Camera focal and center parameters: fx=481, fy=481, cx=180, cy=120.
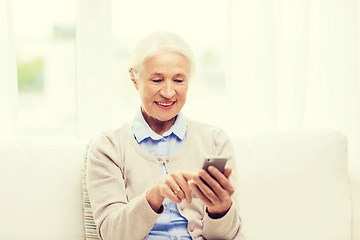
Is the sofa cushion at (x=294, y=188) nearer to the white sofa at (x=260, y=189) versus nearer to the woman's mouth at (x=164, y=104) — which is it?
the white sofa at (x=260, y=189)

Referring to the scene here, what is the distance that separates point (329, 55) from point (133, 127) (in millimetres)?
1297

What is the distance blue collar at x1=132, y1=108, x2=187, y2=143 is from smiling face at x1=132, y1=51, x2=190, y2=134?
0.05m

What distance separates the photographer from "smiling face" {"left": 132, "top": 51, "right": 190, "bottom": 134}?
159 centimetres

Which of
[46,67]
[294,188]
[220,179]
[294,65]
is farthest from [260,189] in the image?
[46,67]

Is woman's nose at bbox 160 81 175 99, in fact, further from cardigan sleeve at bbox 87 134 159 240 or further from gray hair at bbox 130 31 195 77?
cardigan sleeve at bbox 87 134 159 240

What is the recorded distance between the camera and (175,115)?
1673mm

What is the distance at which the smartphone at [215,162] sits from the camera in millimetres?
1233

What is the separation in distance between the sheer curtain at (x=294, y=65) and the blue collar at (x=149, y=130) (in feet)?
2.45

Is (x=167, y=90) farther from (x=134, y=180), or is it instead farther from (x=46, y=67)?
(x=46, y=67)

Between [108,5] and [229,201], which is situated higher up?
[108,5]

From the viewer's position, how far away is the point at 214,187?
4.35ft

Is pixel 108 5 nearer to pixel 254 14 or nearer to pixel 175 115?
pixel 254 14

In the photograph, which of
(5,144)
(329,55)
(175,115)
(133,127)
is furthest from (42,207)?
(329,55)

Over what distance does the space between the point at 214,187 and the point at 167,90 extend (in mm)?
415
